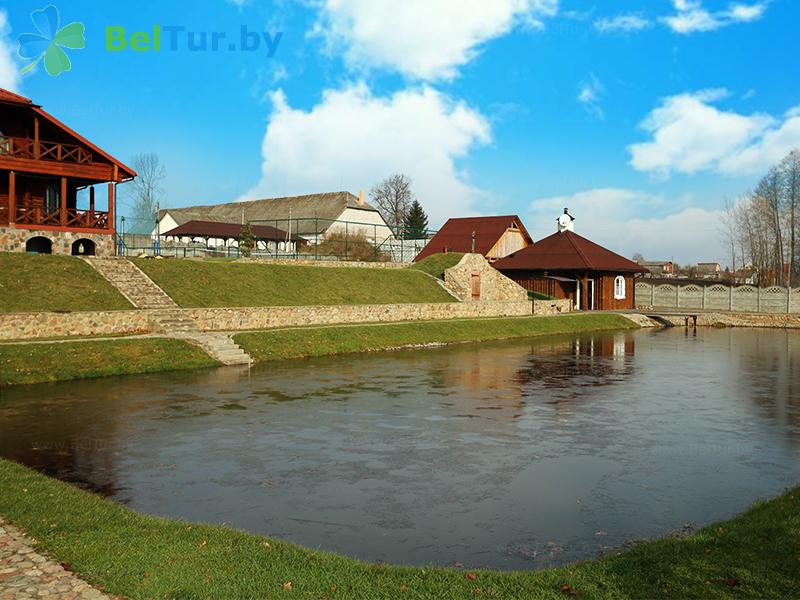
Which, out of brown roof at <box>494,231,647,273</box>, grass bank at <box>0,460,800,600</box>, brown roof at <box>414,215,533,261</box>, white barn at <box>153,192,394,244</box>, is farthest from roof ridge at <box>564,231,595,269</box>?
grass bank at <box>0,460,800,600</box>

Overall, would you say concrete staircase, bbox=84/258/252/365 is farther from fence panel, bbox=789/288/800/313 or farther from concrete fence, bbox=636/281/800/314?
fence panel, bbox=789/288/800/313

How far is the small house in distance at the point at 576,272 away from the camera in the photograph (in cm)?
5724

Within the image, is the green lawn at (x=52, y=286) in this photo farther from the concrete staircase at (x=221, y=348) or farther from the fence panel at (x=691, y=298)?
the fence panel at (x=691, y=298)

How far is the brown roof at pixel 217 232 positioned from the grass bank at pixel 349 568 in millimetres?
64026

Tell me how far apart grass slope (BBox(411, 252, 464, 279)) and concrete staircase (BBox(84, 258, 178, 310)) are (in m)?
24.1

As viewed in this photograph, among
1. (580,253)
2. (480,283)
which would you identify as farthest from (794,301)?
(480,283)

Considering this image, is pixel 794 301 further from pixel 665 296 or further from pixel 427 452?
pixel 427 452

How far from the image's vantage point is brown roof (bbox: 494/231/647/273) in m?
57.1

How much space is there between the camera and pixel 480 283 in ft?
170

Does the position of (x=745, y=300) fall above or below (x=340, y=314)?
above

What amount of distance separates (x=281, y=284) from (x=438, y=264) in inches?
683

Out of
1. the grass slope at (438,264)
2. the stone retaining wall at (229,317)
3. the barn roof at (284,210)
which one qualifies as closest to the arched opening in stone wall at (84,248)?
the stone retaining wall at (229,317)

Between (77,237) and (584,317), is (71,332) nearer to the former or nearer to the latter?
(77,237)

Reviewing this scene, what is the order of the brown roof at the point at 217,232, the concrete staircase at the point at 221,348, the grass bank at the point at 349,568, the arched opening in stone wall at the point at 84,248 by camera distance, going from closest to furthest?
the grass bank at the point at 349,568 < the concrete staircase at the point at 221,348 < the arched opening in stone wall at the point at 84,248 < the brown roof at the point at 217,232
